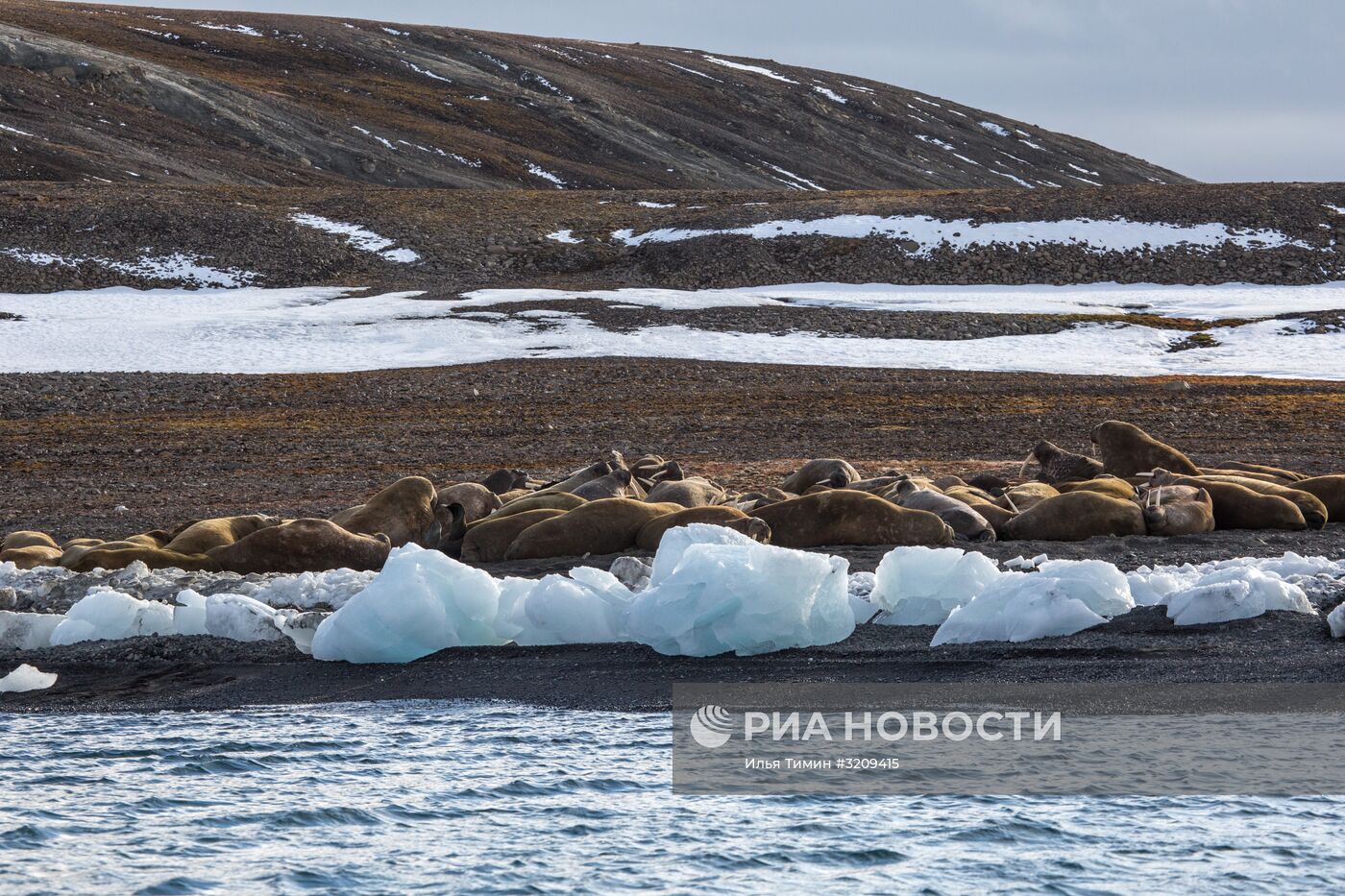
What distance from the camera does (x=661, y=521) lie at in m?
12.8

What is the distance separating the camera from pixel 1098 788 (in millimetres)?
6391

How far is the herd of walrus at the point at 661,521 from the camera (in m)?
12.2

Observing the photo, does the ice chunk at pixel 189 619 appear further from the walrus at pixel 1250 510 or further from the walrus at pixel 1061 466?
the walrus at pixel 1061 466

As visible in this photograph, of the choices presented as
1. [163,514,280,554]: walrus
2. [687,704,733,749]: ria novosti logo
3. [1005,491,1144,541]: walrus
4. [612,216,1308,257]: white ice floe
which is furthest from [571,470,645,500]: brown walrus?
[612,216,1308,257]: white ice floe

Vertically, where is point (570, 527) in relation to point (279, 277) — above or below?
below

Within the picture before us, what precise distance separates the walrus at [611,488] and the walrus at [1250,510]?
5.90 metres

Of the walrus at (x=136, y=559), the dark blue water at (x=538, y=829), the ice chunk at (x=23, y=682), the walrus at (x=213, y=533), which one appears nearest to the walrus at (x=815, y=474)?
the walrus at (x=213, y=533)

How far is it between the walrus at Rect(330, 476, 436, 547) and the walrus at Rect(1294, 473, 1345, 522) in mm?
8960

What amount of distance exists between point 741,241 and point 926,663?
42.3 metres

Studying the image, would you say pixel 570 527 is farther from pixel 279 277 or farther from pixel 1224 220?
pixel 1224 220

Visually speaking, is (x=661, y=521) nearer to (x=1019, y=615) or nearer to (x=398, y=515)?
(x=398, y=515)

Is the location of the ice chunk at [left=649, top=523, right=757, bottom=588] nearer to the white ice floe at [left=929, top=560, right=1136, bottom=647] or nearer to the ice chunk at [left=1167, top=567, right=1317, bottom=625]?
the white ice floe at [left=929, top=560, right=1136, bottom=647]

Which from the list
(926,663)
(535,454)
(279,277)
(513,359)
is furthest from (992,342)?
(926,663)

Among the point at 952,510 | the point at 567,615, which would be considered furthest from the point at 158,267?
the point at 567,615
